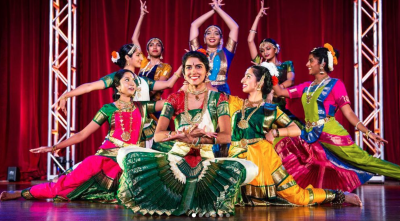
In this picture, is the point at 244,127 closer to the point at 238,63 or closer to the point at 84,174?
the point at 84,174

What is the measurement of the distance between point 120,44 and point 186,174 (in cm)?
449

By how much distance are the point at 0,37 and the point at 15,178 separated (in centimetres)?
214

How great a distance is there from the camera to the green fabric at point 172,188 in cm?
284

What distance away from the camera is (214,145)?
4.24 meters

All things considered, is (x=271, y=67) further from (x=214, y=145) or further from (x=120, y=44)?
(x=120, y=44)

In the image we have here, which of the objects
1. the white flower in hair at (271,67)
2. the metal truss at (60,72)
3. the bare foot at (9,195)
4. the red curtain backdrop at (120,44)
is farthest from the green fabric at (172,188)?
the red curtain backdrop at (120,44)

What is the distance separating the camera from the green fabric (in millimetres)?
2840

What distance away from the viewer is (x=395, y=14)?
6.78 meters

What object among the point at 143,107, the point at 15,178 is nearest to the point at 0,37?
the point at 15,178

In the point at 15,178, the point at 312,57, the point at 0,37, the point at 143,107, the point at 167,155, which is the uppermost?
the point at 0,37

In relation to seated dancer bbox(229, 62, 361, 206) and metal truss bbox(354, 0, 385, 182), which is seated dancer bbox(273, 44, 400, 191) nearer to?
seated dancer bbox(229, 62, 361, 206)

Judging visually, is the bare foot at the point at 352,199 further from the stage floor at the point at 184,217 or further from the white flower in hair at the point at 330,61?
the white flower in hair at the point at 330,61

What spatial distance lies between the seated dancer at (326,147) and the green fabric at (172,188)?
1.55m

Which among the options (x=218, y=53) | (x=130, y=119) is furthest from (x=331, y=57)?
(x=130, y=119)
